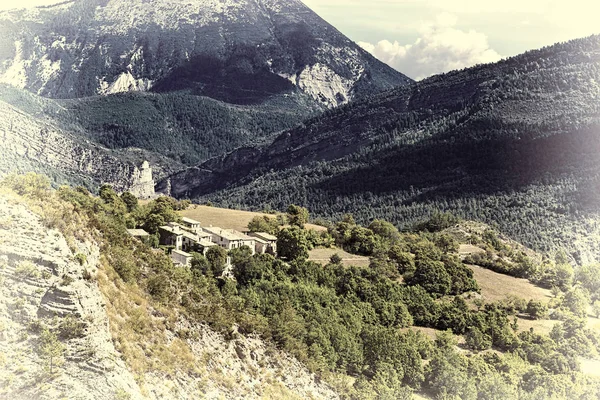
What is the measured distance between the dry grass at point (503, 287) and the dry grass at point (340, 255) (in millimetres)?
13196

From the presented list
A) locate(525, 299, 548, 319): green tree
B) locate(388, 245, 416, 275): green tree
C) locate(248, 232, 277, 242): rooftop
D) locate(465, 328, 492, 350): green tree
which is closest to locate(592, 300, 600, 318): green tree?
locate(525, 299, 548, 319): green tree

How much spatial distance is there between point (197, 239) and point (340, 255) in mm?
17949

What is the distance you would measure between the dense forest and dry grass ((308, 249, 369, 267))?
148 centimetres

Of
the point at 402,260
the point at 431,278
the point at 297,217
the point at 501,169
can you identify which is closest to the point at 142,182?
the point at 501,169

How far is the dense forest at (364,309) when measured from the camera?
3231cm

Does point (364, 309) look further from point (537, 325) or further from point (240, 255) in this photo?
point (537, 325)

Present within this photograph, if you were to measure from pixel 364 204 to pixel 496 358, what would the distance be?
101650 millimetres

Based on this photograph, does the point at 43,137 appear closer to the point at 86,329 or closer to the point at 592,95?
the point at 86,329

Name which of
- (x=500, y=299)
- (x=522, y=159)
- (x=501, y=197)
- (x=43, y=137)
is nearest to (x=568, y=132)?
(x=522, y=159)

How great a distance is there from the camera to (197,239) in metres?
57.3

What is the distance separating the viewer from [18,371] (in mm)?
20516

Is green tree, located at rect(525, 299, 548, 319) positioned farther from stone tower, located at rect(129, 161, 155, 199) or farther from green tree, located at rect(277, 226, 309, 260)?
stone tower, located at rect(129, 161, 155, 199)

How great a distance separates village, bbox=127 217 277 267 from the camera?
5203 centimetres

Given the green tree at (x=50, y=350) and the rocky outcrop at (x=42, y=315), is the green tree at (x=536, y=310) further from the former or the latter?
the green tree at (x=50, y=350)
